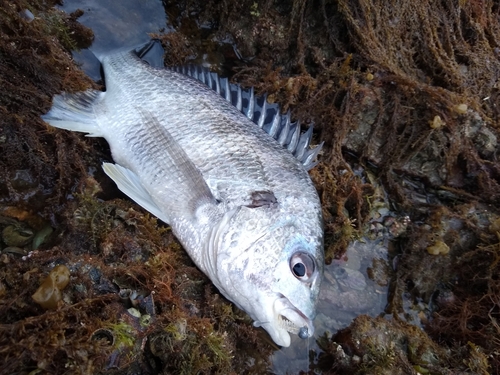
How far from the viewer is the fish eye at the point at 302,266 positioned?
2447 millimetres

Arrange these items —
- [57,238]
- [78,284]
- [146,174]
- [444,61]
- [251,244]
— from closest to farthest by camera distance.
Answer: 1. [78,284]
2. [251,244]
3. [57,238]
4. [146,174]
5. [444,61]

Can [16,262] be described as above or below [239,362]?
above

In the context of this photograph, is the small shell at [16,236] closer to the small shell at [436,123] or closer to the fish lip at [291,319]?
the fish lip at [291,319]

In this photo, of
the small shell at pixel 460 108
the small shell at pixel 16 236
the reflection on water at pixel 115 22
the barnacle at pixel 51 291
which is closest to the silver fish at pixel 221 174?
the reflection on water at pixel 115 22

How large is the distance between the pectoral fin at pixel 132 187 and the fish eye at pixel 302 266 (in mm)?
1048

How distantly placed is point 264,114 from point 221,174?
2.97 ft

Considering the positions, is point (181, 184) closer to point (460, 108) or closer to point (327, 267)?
→ point (327, 267)

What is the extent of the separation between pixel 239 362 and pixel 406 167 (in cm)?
252

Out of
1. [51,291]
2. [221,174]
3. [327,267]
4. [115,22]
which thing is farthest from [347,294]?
[115,22]

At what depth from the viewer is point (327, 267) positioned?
3346 millimetres

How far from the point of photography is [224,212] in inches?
107

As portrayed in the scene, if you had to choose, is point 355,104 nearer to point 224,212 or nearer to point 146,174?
point 224,212

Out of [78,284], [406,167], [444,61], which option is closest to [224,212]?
[78,284]

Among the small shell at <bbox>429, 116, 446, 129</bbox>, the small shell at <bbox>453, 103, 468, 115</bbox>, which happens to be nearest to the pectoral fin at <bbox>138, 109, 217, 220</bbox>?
the small shell at <bbox>429, 116, 446, 129</bbox>
